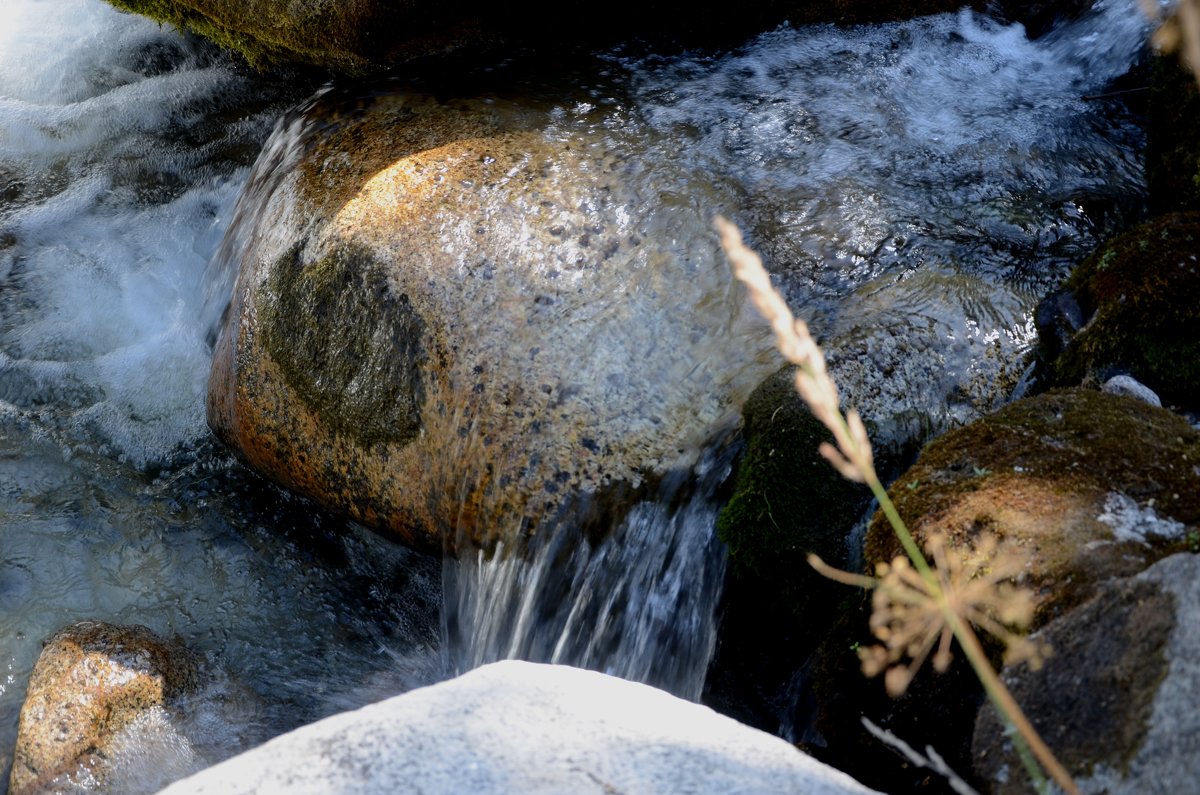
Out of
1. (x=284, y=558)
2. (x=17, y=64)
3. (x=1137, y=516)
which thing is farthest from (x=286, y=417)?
(x=17, y=64)

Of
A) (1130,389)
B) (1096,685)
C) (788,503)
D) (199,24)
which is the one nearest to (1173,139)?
(1130,389)

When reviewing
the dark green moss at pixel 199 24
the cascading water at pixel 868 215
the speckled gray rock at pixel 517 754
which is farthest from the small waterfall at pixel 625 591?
the dark green moss at pixel 199 24

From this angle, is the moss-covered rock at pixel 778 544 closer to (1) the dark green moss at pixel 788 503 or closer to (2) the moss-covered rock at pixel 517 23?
(1) the dark green moss at pixel 788 503

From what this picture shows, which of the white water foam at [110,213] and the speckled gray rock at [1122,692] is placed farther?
the white water foam at [110,213]

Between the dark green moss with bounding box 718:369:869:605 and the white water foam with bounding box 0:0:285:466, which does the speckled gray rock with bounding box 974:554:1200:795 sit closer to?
the dark green moss with bounding box 718:369:869:605

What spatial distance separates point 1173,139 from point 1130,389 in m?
1.81

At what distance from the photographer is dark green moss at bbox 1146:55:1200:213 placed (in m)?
3.94

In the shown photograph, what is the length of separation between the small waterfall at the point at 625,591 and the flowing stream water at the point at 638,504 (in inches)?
0.4

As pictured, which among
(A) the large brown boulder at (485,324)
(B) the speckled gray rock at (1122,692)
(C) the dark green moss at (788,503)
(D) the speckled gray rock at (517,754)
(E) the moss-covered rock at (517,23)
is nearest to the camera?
(B) the speckled gray rock at (1122,692)

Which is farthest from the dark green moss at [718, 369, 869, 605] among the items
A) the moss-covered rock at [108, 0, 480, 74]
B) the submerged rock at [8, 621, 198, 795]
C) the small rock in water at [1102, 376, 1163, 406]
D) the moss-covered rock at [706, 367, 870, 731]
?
the moss-covered rock at [108, 0, 480, 74]

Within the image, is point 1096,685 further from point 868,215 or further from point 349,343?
point 349,343

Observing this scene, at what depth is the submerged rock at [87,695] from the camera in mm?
3625

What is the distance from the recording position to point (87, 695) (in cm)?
376

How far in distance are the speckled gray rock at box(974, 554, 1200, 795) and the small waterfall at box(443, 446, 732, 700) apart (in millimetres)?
1737
